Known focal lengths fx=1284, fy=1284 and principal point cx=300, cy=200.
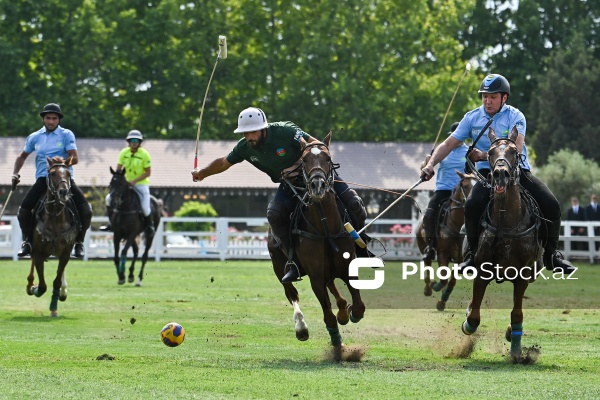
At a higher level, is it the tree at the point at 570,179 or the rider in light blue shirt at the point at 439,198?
the tree at the point at 570,179

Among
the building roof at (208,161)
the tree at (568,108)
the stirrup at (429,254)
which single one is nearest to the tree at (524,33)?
the tree at (568,108)

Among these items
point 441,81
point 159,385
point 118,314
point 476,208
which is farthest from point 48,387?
point 441,81

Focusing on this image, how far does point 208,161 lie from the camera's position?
60969 mm

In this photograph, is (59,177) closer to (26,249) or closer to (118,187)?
(26,249)

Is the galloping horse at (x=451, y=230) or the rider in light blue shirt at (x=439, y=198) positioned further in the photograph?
the rider in light blue shirt at (x=439, y=198)

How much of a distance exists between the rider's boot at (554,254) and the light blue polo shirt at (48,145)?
7.61m

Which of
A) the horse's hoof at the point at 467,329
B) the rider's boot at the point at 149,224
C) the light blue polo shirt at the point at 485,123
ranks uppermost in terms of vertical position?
the light blue polo shirt at the point at 485,123

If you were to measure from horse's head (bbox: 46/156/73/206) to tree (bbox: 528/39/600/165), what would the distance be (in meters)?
56.4

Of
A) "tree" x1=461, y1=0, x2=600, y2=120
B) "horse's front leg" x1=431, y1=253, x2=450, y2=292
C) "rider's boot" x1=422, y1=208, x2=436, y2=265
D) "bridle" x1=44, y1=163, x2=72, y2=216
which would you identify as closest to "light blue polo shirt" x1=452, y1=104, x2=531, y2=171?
"bridle" x1=44, y1=163, x2=72, y2=216

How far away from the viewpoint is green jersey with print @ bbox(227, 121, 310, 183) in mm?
13117

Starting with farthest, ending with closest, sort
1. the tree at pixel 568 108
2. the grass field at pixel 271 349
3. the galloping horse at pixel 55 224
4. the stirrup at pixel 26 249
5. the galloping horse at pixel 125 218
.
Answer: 1. the tree at pixel 568 108
2. the galloping horse at pixel 125 218
3. the stirrup at pixel 26 249
4. the galloping horse at pixel 55 224
5. the grass field at pixel 271 349

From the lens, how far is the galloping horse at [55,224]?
57.5ft

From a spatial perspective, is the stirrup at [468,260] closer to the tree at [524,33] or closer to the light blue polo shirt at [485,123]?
the light blue polo shirt at [485,123]

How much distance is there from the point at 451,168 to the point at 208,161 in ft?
136
